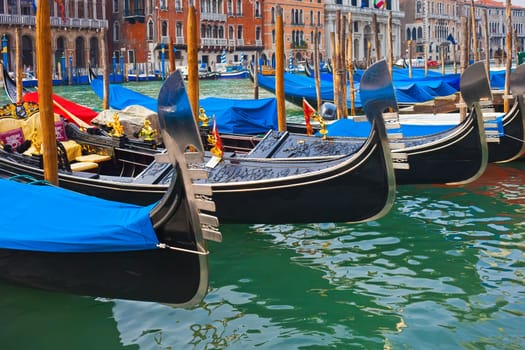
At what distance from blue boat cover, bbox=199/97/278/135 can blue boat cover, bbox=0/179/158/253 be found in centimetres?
512

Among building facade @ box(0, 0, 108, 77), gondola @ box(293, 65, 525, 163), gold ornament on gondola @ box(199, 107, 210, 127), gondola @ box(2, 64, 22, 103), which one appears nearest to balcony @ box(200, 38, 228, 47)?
building facade @ box(0, 0, 108, 77)

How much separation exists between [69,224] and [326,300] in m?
1.30

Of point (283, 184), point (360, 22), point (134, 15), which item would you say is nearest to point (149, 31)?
point (134, 15)

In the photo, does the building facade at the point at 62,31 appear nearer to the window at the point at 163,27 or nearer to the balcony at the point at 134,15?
the balcony at the point at 134,15

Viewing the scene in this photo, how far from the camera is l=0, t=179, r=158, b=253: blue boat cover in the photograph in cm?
283

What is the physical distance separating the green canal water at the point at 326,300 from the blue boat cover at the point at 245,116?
145 inches

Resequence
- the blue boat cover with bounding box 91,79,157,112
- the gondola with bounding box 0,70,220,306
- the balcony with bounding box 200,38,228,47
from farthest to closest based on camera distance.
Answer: the balcony with bounding box 200,38,228,47 < the blue boat cover with bounding box 91,79,157,112 < the gondola with bounding box 0,70,220,306

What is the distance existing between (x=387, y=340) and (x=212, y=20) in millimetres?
28759

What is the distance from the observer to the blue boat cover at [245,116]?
833cm

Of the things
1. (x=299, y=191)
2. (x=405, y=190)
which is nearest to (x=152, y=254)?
(x=299, y=191)

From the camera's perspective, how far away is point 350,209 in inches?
162

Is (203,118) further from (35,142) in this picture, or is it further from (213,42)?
(213,42)

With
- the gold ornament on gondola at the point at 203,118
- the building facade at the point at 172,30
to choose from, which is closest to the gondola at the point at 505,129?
the gold ornament on gondola at the point at 203,118

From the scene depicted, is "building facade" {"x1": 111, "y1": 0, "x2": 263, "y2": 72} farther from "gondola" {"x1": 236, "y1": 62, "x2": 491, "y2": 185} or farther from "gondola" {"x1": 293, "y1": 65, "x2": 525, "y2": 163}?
Answer: "gondola" {"x1": 236, "y1": 62, "x2": 491, "y2": 185}
